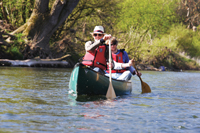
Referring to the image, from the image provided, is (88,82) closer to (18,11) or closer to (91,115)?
(91,115)

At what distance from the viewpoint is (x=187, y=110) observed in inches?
244

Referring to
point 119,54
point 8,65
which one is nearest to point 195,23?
point 8,65

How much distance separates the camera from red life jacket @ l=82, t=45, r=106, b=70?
7.91m

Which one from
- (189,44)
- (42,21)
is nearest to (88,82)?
(42,21)

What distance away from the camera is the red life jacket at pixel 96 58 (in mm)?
7906

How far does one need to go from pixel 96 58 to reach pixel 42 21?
520 inches

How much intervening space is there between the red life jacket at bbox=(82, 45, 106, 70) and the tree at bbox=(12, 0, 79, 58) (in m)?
12.4

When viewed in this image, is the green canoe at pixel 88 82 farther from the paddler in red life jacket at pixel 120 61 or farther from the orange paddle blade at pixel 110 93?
the paddler in red life jacket at pixel 120 61

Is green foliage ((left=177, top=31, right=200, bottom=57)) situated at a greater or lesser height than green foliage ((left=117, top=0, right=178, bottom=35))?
lesser

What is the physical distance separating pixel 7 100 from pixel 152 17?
2975cm

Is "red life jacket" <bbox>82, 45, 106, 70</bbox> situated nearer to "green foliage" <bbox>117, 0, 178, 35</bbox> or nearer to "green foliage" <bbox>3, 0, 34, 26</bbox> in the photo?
"green foliage" <bbox>3, 0, 34, 26</bbox>

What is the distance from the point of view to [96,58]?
795 cm

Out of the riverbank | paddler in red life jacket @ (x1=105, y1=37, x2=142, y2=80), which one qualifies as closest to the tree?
the riverbank

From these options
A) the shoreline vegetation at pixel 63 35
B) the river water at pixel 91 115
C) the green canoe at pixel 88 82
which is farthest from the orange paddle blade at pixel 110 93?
the shoreline vegetation at pixel 63 35
